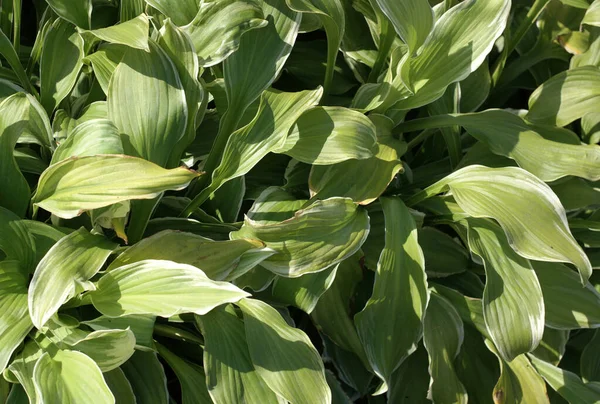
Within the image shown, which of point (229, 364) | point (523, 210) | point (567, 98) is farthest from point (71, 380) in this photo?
point (567, 98)

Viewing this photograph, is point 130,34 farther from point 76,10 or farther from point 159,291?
point 159,291

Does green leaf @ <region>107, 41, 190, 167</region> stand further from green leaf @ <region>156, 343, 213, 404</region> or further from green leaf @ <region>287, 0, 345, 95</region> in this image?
green leaf @ <region>156, 343, 213, 404</region>

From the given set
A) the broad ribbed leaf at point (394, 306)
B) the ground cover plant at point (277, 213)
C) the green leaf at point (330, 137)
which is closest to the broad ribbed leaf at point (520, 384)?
the ground cover plant at point (277, 213)

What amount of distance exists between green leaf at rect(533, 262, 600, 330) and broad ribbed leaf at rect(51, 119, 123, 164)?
791mm

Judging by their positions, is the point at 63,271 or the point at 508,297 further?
the point at 508,297

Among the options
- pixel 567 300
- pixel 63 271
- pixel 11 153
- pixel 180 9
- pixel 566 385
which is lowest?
pixel 566 385

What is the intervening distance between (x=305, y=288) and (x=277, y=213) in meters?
0.13

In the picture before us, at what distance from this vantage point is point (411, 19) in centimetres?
117

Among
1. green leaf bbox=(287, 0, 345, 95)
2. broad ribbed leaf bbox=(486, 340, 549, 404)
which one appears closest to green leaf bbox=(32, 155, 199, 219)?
green leaf bbox=(287, 0, 345, 95)

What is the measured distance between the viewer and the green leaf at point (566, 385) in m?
1.27

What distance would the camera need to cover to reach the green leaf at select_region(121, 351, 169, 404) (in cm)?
112

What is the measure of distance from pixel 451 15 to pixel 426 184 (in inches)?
12.9

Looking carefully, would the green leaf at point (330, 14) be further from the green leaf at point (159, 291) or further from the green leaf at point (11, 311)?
the green leaf at point (11, 311)

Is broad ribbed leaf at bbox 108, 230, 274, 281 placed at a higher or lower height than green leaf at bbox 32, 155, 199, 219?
lower
